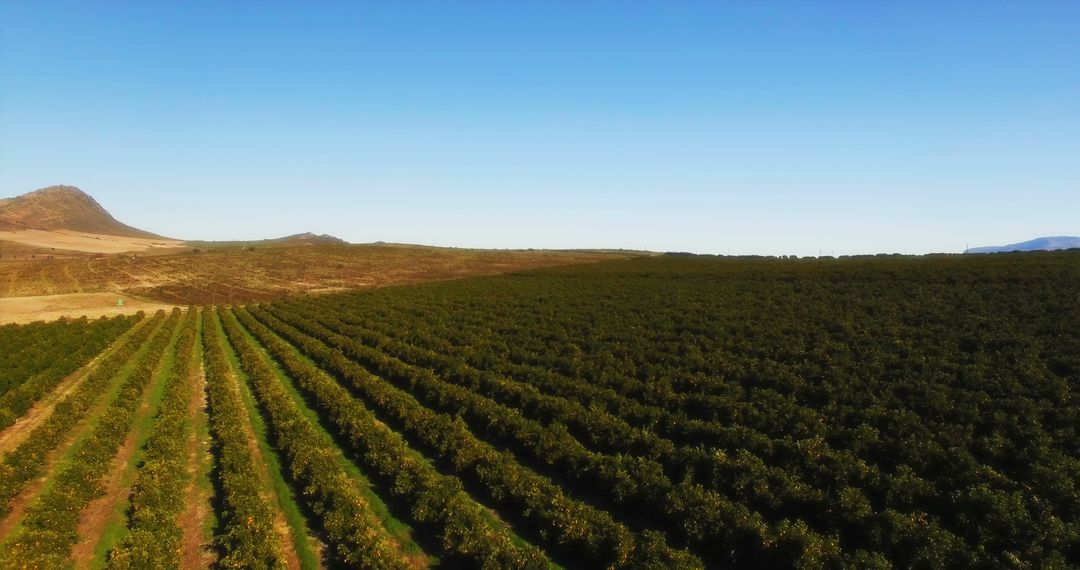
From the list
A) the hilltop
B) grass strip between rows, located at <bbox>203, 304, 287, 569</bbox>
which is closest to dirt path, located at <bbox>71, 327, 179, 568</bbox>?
grass strip between rows, located at <bbox>203, 304, 287, 569</bbox>

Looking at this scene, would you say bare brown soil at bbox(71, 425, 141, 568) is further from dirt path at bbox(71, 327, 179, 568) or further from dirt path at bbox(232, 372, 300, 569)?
dirt path at bbox(232, 372, 300, 569)

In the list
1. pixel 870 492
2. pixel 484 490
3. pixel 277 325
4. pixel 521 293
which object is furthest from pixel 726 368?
pixel 277 325

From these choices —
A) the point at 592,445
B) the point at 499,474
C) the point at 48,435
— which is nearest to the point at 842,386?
the point at 592,445

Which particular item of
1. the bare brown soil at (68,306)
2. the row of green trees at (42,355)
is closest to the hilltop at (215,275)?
the bare brown soil at (68,306)

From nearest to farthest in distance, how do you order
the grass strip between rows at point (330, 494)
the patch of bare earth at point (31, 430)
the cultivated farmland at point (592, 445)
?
the grass strip between rows at point (330, 494) < the cultivated farmland at point (592, 445) < the patch of bare earth at point (31, 430)

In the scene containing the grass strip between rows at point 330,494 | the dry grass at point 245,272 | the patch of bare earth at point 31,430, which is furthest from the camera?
the dry grass at point 245,272

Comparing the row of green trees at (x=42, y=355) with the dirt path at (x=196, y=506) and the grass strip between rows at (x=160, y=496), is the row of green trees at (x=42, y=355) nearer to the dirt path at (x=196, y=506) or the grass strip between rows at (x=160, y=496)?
the grass strip between rows at (x=160, y=496)
